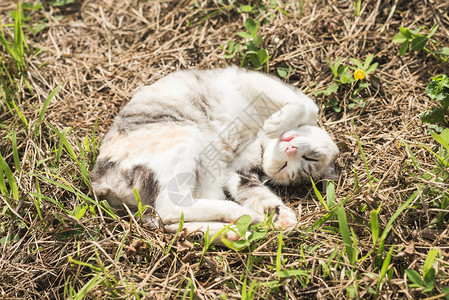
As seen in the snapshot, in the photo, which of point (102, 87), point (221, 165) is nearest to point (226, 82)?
point (221, 165)

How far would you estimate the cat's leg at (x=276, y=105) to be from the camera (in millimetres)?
2883

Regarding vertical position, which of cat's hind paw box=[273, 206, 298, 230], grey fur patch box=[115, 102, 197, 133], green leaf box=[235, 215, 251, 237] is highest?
grey fur patch box=[115, 102, 197, 133]

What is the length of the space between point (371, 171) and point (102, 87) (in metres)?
2.40

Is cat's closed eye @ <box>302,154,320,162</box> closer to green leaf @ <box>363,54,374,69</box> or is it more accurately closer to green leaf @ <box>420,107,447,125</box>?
green leaf @ <box>420,107,447,125</box>

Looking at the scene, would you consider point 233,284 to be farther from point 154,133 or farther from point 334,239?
point 154,133

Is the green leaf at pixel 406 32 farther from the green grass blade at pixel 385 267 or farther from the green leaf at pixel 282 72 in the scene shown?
the green grass blade at pixel 385 267

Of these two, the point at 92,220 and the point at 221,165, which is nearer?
the point at 92,220

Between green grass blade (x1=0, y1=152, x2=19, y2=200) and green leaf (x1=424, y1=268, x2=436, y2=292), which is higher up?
green leaf (x1=424, y1=268, x2=436, y2=292)

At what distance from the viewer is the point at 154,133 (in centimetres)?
269

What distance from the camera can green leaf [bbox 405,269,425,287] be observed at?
194 centimetres

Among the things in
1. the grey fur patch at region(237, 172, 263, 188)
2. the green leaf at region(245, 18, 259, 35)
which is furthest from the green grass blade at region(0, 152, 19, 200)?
the green leaf at region(245, 18, 259, 35)

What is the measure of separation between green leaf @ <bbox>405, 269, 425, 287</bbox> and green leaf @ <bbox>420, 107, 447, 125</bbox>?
1.24 metres

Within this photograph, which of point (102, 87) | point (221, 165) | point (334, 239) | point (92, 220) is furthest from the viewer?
point (102, 87)

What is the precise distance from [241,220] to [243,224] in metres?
0.05
